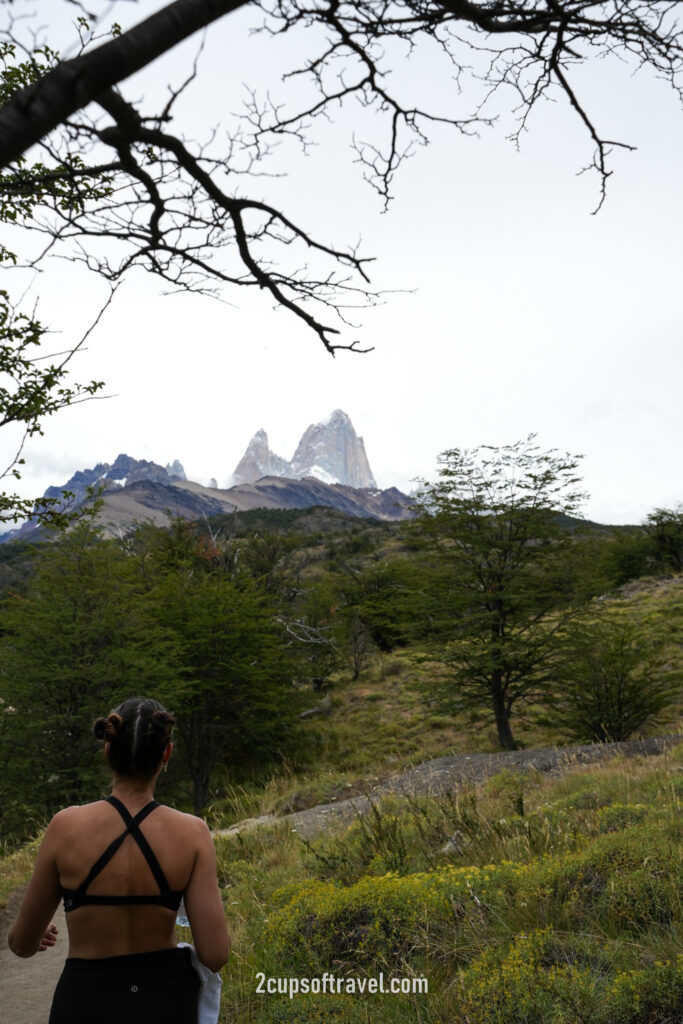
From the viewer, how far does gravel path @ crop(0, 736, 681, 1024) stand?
516 cm

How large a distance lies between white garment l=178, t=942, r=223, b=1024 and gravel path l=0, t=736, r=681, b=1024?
3.15 m

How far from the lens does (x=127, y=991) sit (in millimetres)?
1995

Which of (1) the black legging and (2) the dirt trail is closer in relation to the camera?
(1) the black legging

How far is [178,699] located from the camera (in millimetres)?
13625

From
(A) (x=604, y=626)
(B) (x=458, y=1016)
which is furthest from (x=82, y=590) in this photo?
(A) (x=604, y=626)

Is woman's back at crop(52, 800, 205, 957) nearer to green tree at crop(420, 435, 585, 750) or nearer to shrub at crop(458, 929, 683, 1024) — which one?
shrub at crop(458, 929, 683, 1024)

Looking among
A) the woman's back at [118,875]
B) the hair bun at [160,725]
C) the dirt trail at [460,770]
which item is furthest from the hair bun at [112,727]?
the dirt trail at [460,770]

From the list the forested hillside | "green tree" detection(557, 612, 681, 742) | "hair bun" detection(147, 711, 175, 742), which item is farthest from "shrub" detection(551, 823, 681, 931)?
"green tree" detection(557, 612, 681, 742)

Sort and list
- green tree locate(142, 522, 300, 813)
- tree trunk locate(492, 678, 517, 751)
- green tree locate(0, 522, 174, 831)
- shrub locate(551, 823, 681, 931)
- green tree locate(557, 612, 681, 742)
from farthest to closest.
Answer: green tree locate(142, 522, 300, 813), tree trunk locate(492, 678, 517, 751), green tree locate(557, 612, 681, 742), green tree locate(0, 522, 174, 831), shrub locate(551, 823, 681, 931)

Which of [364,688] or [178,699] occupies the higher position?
[178,699]

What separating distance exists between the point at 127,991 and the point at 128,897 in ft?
0.91

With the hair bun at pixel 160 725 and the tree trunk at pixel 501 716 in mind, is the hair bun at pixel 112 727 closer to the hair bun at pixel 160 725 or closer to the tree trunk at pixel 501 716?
the hair bun at pixel 160 725

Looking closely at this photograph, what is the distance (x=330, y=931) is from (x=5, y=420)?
5.56m

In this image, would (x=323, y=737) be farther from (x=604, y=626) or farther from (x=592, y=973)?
(x=592, y=973)
